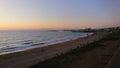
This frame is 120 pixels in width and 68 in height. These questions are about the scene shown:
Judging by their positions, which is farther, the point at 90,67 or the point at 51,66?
the point at 51,66

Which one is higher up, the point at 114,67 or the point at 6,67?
the point at 114,67

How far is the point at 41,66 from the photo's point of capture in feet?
38.8

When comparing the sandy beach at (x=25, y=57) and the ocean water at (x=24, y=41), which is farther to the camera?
the ocean water at (x=24, y=41)

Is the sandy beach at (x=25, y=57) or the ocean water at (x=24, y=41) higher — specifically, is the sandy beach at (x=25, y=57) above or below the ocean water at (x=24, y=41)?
above

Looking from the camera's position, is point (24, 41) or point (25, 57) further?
point (24, 41)

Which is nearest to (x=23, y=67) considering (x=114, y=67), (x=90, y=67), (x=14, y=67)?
(x=14, y=67)

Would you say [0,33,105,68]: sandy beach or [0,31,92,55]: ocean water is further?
[0,31,92,55]: ocean water

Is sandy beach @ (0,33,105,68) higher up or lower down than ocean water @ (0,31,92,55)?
higher up

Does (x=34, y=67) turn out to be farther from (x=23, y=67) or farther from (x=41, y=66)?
(x=23, y=67)

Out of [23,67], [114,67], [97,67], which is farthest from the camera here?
[23,67]

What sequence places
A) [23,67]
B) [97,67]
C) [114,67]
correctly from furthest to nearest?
1. [23,67]
2. [97,67]
3. [114,67]

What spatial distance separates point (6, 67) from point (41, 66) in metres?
3.75

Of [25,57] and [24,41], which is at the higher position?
[25,57]

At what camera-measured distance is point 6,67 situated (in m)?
14.3
